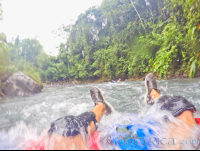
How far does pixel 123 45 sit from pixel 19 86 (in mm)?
9085

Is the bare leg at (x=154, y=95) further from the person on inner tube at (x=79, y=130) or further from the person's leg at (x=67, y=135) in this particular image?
the person's leg at (x=67, y=135)

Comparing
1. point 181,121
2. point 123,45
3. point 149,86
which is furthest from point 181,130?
point 123,45

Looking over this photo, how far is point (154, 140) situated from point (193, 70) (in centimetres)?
345

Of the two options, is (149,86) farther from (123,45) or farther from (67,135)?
(123,45)

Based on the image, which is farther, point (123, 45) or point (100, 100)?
point (123, 45)

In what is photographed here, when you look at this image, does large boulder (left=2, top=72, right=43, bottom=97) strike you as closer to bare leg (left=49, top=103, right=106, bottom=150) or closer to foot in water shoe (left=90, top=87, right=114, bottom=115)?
foot in water shoe (left=90, top=87, right=114, bottom=115)

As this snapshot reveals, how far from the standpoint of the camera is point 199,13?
65.8 inches

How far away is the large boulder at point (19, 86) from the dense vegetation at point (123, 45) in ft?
1.70

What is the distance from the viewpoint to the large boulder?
5154 mm

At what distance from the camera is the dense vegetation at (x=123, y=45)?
14.1 ft

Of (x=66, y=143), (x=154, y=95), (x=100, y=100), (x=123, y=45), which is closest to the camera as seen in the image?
(x=66, y=143)

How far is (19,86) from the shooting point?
557 cm

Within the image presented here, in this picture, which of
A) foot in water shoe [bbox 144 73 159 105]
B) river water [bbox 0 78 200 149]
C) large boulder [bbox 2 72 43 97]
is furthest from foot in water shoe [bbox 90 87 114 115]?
large boulder [bbox 2 72 43 97]

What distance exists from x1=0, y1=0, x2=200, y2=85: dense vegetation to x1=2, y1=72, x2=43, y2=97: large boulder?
0.52m
